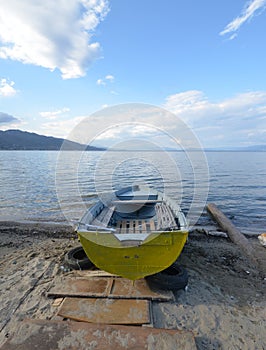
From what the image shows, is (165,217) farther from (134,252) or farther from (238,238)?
(238,238)

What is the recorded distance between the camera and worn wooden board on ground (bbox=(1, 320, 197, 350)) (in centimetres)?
344

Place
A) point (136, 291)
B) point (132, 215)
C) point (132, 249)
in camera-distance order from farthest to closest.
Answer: point (132, 215), point (136, 291), point (132, 249)

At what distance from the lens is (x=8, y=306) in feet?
15.0

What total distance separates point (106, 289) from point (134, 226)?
8.88 ft

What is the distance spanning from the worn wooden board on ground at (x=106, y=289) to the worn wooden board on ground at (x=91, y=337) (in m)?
0.86

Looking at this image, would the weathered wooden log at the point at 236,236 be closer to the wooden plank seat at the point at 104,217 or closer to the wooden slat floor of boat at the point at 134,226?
the wooden slat floor of boat at the point at 134,226

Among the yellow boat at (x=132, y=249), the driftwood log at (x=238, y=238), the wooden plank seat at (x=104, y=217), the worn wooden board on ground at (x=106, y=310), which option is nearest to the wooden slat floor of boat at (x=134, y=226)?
the wooden plank seat at (x=104, y=217)

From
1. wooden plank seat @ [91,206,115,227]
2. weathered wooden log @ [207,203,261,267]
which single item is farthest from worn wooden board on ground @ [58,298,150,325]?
weathered wooden log @ [207,203,261,267]

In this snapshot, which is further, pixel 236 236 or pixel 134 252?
pixel 236 236

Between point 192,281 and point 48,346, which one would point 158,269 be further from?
point 48,346

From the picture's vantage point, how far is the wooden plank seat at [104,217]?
20.9ft

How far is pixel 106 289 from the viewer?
489 cm

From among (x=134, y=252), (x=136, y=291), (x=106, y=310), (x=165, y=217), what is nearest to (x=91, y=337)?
(x=106, y=310)

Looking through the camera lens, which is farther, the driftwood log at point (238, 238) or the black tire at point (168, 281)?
the driftwood log at point (238, 238)
